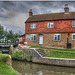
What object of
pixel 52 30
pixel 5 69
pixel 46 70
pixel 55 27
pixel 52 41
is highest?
pixel 55 27

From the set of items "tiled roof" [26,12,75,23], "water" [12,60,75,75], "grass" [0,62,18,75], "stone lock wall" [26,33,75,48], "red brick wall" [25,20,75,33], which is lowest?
"water" [12,60,75,75]

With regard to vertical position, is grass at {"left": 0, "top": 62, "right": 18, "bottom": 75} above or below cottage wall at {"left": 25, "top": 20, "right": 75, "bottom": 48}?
below

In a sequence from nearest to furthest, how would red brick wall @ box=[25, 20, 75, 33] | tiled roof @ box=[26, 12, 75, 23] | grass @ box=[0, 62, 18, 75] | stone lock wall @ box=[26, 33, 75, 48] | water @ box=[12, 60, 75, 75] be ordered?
1. grass @ box=[0, 62, 18, 75]
2. water @ box=[12, 60, 75, 75]
3. stone lock wall @ box=[26, 33, 75, 48]
4. red brick wall @ box=[25, 20, 75, 33]
5. tiled roof @ box=[26, 12, 75, 23]

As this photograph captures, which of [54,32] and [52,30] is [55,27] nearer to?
[52,30]

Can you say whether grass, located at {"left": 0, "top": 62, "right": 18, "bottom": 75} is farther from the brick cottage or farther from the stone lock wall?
the brick cottage

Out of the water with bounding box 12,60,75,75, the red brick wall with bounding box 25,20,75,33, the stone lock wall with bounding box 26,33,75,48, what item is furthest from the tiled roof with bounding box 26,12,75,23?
the water with bounding box 12,60,75,75

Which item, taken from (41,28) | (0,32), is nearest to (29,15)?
(41,28)

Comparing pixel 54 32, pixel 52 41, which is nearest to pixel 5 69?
pixel 52 41

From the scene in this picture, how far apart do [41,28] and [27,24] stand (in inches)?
164

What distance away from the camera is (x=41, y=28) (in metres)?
26.6

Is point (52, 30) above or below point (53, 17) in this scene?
below

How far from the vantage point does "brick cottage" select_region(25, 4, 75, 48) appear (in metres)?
24.2

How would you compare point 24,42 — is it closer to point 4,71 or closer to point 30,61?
point 30,61

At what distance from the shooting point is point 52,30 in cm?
2550
